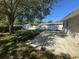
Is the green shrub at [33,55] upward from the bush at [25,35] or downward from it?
downward

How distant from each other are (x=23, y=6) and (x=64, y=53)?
1527cm

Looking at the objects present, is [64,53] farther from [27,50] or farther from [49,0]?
[49,0]

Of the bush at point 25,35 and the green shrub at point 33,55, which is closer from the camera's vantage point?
the green shrub at point 33,55

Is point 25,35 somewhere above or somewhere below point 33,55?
above

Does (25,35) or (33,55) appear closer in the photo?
(33,55)

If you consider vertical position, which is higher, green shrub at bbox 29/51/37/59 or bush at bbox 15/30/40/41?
bush at bbox 15/30/40/41

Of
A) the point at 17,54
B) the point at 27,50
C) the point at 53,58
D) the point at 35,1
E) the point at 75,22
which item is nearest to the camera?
the point at 53,58

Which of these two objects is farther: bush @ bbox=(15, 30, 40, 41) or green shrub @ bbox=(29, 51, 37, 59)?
bush @ bbox=(15, 30, 40, 41)

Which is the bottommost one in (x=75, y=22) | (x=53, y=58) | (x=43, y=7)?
(x=53, y=58)

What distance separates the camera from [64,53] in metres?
14.0

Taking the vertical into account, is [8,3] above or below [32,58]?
above

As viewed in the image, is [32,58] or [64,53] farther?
[64,53]

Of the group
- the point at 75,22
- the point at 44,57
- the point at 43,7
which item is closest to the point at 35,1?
the point at 43,7

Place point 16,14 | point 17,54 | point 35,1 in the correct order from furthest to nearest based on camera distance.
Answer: point 16,14 < point 35,1 < point 17,54
